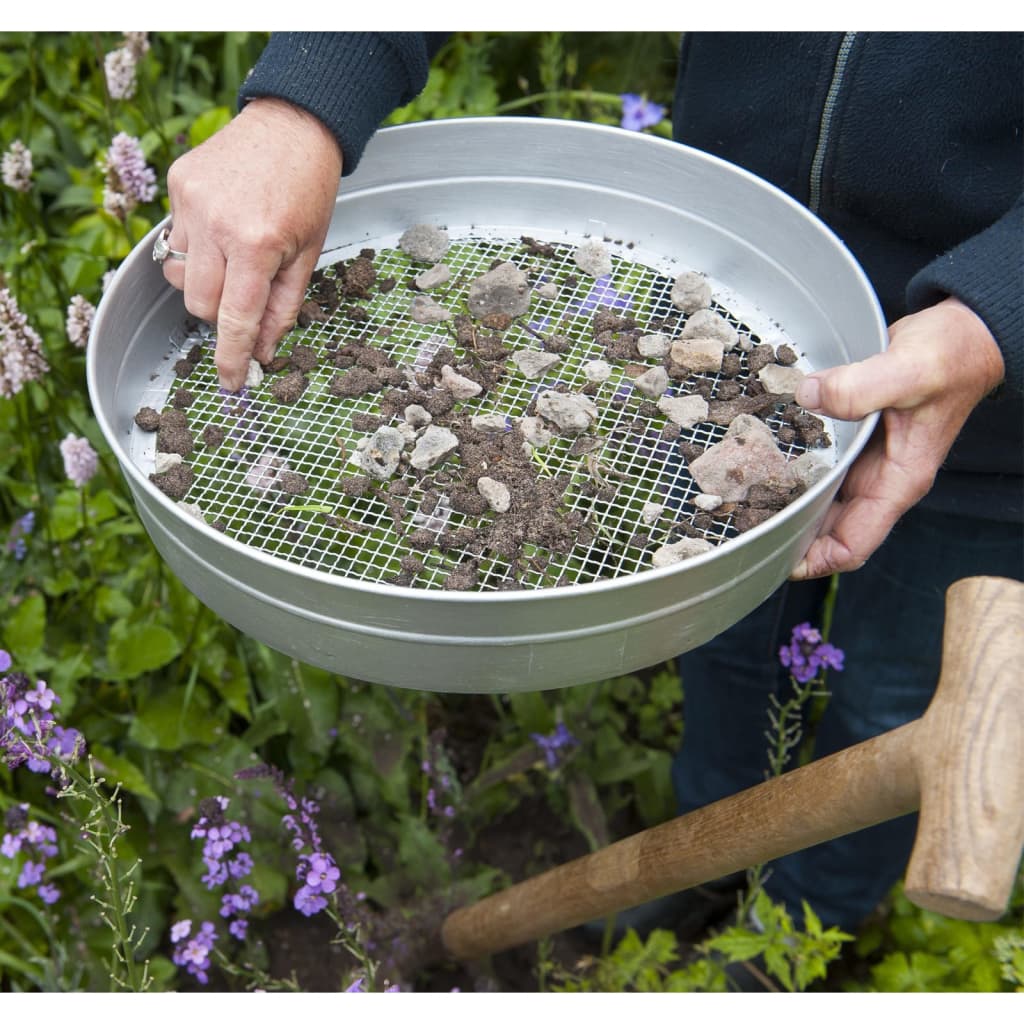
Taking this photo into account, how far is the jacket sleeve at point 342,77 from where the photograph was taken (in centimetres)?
112

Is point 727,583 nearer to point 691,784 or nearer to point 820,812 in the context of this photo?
point 820,812

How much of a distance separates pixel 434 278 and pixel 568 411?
0.92 feet

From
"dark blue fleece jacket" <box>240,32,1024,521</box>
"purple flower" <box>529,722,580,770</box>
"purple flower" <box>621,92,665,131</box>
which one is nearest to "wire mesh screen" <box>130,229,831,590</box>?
"dark blue fleece jacket" <box>240,32,1024,521</box>

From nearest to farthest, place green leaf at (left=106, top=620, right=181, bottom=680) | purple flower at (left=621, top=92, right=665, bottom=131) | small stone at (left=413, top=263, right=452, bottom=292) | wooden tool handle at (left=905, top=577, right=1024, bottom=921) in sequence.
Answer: wooden tool handle at (left=905, top=577, right=1024, bottom=921) → small stone at (left=413, top=263, right=452, bottom=292) → green leaf at (left=106, top=620, right=181, bottom=680) → purple flower at (left=621, top=92, right=665, bottom=131)

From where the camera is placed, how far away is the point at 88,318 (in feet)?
4.68

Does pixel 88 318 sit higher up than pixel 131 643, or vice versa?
pixel 88 318

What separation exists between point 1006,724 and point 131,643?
128 centimetres

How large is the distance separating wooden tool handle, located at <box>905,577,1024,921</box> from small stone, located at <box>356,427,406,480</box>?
0.55 metres

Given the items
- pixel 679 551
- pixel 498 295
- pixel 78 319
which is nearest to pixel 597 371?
pixel 498 295

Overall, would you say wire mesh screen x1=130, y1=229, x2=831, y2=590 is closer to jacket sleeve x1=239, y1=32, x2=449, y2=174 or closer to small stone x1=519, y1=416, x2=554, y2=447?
small stone x1=519, y1=416, x2=554, y2=447

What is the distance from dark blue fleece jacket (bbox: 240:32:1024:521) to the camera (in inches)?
44.2

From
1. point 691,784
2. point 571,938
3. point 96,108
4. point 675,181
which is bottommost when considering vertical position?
point 571,938

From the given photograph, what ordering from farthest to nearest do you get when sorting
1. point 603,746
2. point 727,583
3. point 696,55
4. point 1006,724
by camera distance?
point 603,746 → point 696,55 → point 727,583 → point 1006,724

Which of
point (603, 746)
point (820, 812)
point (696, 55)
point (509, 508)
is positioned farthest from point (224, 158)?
point (603, 746)
